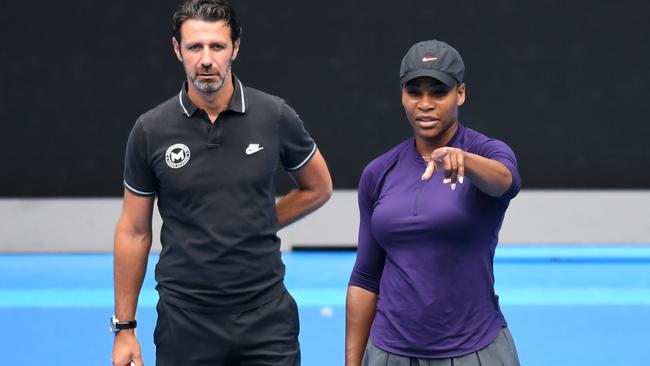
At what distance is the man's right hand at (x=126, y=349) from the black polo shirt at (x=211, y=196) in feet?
0.52

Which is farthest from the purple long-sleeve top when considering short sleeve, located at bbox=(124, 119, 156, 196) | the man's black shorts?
short sleeve, located at bbox=(124, 119, 156, 196)

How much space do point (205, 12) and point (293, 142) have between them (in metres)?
0.44

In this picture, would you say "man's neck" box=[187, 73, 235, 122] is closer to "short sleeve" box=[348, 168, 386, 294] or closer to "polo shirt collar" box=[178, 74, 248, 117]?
"polo shirt collar" box=[178, 74, 248, 117]

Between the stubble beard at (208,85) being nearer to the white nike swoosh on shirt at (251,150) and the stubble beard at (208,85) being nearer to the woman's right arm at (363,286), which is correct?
the white nike swoosh on shirt at (251,150)

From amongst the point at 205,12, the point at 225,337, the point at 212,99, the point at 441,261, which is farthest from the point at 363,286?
the point at 205,12

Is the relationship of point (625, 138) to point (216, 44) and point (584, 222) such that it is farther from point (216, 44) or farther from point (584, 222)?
point (216, 44)

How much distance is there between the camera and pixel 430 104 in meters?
2.66

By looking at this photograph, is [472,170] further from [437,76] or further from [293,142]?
[293,142]

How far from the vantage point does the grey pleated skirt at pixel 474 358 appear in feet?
8.55

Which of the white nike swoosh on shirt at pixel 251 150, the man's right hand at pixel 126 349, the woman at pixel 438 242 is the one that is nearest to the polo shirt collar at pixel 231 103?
the white nike swoosh on shirt at pixel 251 150

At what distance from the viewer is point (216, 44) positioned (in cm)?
295

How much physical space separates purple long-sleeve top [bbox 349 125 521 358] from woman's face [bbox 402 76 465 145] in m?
0.07

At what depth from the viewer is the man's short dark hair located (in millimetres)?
2959

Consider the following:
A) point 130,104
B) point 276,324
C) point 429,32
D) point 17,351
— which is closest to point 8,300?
point 17,351
